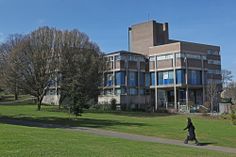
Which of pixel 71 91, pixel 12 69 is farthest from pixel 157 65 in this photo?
pixel 71 91

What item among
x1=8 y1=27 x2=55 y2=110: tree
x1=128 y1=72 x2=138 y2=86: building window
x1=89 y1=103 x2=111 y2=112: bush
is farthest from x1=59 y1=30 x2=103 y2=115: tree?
x1=128 y1=72 x2=138 y2=86: building window

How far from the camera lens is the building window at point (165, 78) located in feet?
257

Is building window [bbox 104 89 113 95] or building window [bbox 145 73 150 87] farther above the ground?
building window [bbox 145 73 150 87]

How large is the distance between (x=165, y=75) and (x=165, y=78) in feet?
1.94

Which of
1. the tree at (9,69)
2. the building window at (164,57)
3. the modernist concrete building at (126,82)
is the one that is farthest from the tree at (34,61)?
the building window at (164,57)

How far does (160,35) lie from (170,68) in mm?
18304

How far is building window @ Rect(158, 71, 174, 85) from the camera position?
7844 centimetres

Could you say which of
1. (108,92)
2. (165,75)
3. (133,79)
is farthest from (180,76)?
(108,92)

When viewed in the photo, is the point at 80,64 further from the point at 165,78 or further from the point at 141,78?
the point at 141,78

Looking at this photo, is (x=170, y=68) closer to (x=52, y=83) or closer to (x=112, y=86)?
(x=112, y=86)

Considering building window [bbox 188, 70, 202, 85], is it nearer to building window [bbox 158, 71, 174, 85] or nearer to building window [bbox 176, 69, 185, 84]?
building window [bbox 176, 69, 185, 84]

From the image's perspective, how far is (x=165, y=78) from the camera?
79.8 meters

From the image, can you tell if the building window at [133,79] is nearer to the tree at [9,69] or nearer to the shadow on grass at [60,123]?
the tree at [9,69]

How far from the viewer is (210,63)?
8538 centimetres
